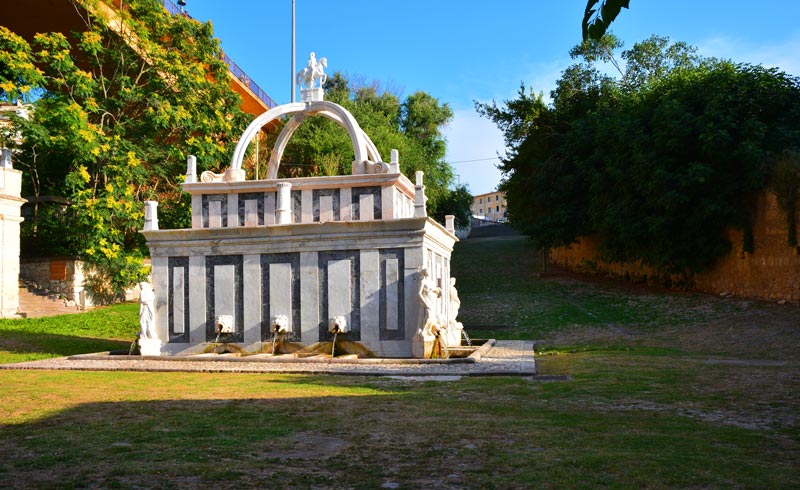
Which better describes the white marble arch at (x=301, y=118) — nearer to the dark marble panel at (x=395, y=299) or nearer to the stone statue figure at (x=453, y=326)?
the dark marble panel at (x=395, y=299)

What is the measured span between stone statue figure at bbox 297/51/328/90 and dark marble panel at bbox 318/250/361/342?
566 centimetres

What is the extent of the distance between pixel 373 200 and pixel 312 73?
468 cm

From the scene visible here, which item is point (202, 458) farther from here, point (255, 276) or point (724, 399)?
point (255, 276)

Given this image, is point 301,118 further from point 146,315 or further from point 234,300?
point 146,315

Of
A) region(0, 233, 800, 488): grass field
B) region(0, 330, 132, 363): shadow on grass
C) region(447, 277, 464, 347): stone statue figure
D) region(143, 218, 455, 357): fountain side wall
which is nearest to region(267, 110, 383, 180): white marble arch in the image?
region(143, 218, 455, 357): fountain side wall

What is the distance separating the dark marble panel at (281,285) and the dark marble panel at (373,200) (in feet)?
6.35

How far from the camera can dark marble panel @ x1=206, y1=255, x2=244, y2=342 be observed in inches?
662

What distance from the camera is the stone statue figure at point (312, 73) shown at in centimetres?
1939

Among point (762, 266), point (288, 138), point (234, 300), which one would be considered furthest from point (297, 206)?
point (762, 266)

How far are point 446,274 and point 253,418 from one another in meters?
12.5

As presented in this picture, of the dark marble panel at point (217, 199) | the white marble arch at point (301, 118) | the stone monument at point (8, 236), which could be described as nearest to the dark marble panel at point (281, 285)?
the dark marble panel at point (217, 199)

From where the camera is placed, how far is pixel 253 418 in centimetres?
773

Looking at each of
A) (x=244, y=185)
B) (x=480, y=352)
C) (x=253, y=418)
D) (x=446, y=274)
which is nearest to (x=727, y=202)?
(x=446, y=274)

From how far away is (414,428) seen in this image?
7.13 metres
